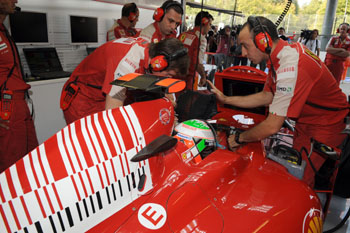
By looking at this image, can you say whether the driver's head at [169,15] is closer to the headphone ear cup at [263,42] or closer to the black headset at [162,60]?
the headphone ear cup at [263,42]

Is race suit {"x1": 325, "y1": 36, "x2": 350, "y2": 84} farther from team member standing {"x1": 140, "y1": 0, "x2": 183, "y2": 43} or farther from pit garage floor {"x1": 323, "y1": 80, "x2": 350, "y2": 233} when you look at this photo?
team member standing {"x1": 140, "y1": 0, "x2": 183, "y2": 43}

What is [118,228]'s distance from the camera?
105cm

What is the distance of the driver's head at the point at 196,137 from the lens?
146cm

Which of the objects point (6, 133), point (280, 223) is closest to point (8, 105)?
point (6, 133)

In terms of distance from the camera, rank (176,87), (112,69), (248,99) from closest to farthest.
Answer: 1. (176,87)
2. (112,69)
3. (248,99)

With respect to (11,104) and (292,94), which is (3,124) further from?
(292,94)

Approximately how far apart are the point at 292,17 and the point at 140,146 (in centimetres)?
1964

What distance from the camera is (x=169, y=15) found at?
2984mm

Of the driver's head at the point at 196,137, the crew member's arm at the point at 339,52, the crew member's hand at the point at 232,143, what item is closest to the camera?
the driver's head at the point at 196,137

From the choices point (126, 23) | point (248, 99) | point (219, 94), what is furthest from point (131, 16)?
point (248, 99)

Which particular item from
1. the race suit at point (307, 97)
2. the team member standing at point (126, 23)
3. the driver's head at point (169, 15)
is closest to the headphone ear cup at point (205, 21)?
the team member standing at point (126, 23)

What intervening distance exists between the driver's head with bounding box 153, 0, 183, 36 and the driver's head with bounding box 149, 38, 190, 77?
1.42 metres

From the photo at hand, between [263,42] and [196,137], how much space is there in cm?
86

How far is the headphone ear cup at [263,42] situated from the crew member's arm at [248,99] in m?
0.47
